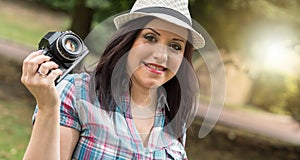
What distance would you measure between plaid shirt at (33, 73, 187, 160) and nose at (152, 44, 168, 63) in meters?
0.26

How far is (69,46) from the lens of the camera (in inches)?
64.2

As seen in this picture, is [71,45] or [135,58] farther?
[135,58]

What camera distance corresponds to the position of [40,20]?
84.2 feet

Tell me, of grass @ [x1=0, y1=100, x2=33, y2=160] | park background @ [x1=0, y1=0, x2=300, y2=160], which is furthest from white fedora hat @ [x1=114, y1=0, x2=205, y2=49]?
park background @ [x1=0, y1=0, x2=300, y2=160]

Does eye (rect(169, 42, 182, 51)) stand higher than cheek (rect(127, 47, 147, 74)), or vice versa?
cheek (rect(127, 47, 147, 74))

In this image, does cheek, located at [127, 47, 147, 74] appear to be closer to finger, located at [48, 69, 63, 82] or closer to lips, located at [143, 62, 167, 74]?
lips, located at [143, 62, 167, 74]

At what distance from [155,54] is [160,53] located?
21mm

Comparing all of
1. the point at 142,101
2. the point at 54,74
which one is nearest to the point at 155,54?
the point at 142,101

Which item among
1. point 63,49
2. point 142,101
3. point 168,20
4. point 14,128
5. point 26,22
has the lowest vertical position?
point 26,22

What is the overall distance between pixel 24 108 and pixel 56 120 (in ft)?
21.1

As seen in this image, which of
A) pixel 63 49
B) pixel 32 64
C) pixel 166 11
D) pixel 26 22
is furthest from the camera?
pixel 26 22

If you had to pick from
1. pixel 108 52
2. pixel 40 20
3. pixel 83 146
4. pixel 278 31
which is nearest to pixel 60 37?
pixel 108 52

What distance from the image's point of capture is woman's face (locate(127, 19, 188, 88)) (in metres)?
1.73

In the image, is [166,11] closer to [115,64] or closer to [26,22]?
[115,64]
